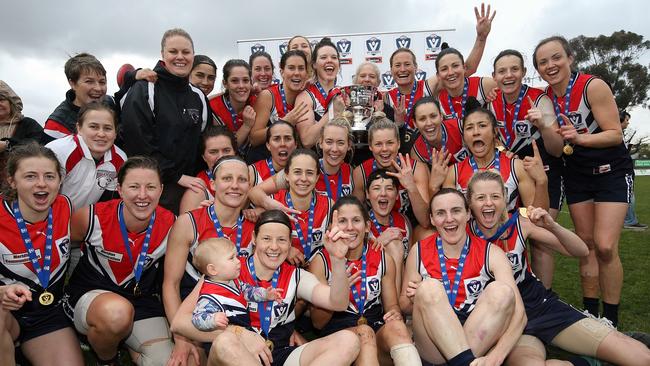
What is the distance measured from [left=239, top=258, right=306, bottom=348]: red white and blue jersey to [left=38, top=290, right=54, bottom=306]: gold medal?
4.77 feet

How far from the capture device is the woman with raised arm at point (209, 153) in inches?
175

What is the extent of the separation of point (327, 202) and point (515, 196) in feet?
5.58

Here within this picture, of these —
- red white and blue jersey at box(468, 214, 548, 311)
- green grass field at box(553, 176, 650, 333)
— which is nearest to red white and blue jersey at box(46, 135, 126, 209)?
red white and blue jersey at box(468, 214, 548, 311)

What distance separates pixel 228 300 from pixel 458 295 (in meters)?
1.65

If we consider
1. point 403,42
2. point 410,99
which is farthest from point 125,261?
point 403,42

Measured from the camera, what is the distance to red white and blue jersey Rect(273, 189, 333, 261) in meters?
4.17

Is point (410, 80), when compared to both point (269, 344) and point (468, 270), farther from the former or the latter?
point (269, 344)

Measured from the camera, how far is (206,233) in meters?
3.85

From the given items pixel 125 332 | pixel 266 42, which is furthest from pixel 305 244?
pixel 266 42

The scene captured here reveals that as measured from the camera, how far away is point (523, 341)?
3.55m

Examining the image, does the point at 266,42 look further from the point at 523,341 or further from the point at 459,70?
the point at 523,341

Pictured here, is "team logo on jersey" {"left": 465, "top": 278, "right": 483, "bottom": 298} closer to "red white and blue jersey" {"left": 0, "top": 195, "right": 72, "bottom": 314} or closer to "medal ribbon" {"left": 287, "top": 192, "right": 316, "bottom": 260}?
"medal ribbon" {"left": 287, "top": 192, "right": 316, "bottom": 260}

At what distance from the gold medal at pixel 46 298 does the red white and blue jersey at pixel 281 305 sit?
4.77 feet

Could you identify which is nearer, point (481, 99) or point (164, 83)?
point (164, 83)
